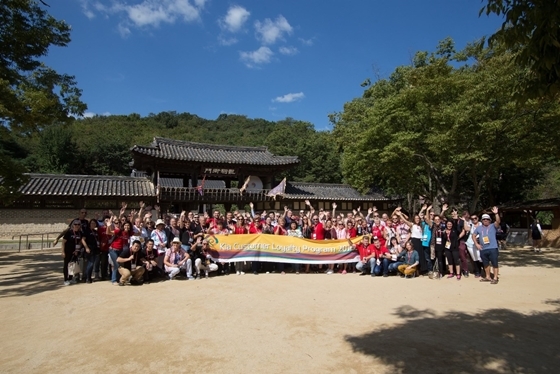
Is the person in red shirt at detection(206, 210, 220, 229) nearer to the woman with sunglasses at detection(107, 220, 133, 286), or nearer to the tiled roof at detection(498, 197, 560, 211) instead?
the woman with sunglasses at detection(107, 220, 133, 286)

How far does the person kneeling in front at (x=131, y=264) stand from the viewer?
8.32m

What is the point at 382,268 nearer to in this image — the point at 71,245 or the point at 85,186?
the point at 71,245

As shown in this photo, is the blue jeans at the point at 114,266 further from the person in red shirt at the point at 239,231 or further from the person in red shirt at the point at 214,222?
the person in red shirt at the point at 239,231

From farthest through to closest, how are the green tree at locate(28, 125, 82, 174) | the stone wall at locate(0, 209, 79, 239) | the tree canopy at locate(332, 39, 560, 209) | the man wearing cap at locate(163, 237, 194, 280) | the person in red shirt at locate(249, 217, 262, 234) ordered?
the green tree at locate(28, 125, 82, 174) < the stone wall at locate(0, 209, 79, 239) < the tree canopy at locate(332, 39, 560, 209) < the person in red shirt at locate(249, 217, 262, 234) < the man wearing cap at locate(163, 237, 194, 280)

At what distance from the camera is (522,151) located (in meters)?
13.4

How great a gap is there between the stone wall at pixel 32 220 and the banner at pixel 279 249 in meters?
14.6

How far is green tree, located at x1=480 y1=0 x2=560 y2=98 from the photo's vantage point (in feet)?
9.47

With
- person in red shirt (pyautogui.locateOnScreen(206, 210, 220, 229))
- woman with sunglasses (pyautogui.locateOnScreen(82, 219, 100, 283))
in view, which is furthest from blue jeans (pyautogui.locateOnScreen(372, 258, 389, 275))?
woman with sunglasses (pyautogui.locateOnScreen(82, 219, 100, 283))

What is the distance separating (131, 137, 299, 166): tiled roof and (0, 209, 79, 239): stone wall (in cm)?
632

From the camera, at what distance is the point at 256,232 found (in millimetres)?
11148

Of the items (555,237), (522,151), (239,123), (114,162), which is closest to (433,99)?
(522,151)

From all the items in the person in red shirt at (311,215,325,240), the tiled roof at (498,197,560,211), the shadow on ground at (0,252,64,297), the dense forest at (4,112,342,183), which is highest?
the dense forest at (4,112,342,183)

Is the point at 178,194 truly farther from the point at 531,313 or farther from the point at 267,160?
the point at 531,313

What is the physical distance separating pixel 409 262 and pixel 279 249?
12.5 ft
